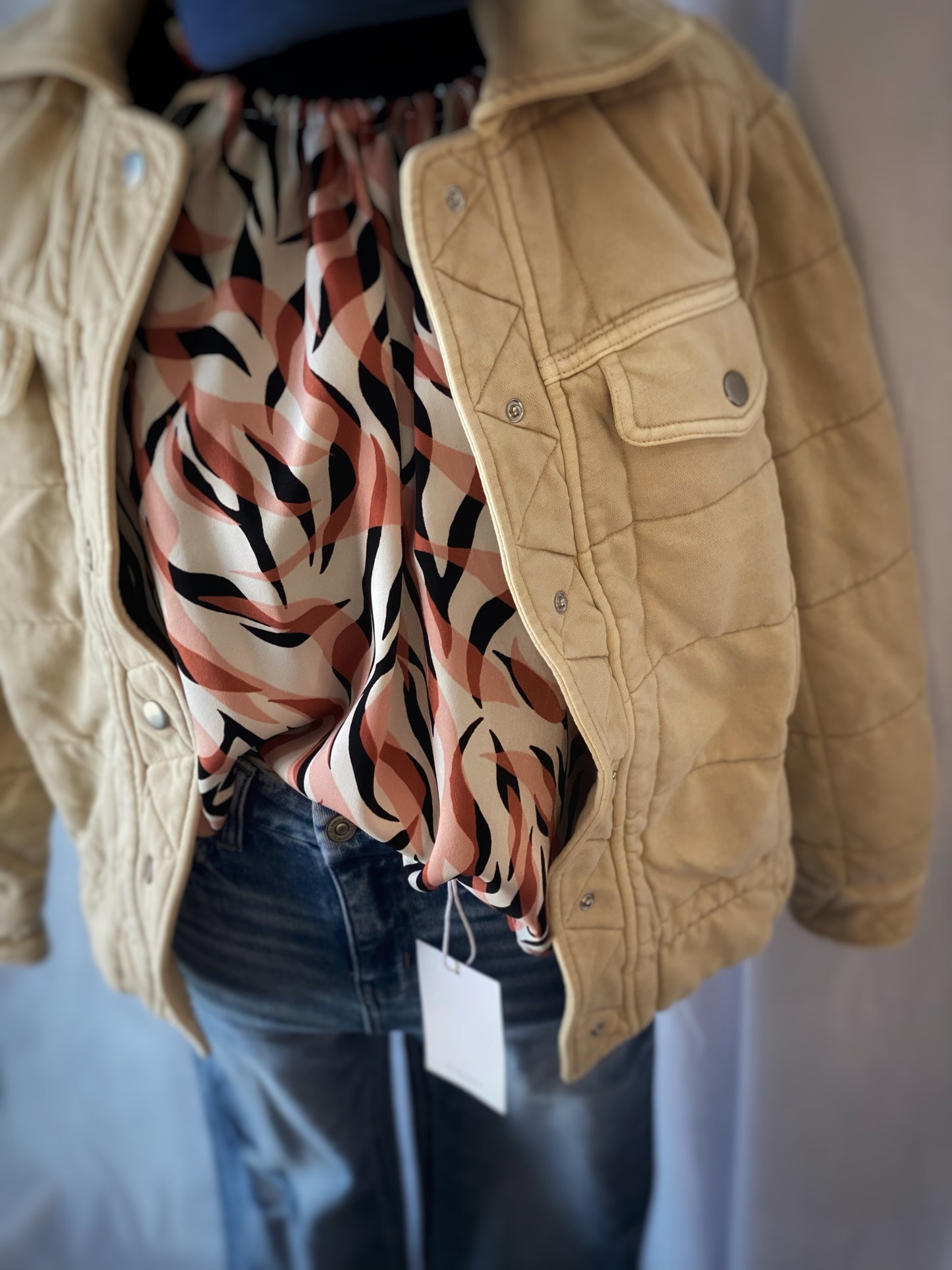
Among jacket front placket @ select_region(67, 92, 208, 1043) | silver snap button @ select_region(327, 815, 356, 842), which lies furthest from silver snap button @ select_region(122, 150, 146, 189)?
silver snap button @ select_region(327, 815, 356, 842)

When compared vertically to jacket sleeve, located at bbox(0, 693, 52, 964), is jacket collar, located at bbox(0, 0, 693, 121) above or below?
above

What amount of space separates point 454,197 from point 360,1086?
2.45 ft

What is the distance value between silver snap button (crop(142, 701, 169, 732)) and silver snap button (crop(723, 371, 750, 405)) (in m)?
0.43

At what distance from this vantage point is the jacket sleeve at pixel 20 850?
88cm

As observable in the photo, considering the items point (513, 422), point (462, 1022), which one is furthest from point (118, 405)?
point (462, 1022)

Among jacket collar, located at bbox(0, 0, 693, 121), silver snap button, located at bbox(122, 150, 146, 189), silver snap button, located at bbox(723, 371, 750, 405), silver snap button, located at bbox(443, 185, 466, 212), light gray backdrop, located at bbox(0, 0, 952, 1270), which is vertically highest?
jacket collar, located at bbox(0, 0, 693, 121)

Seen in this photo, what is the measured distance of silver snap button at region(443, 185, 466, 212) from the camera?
62 cm

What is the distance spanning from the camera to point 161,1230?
1.39 metres

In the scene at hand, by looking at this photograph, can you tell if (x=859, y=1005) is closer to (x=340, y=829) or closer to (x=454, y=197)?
(x=340, y=829)

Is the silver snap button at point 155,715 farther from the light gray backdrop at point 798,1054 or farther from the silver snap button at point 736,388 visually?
the light gray backdrop at point 798,1054

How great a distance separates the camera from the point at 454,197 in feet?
2.04

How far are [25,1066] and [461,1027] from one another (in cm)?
88

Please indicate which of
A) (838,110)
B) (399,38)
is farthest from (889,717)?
(399,38)

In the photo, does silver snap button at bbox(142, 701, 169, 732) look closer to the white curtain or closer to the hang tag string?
the hang tag string
